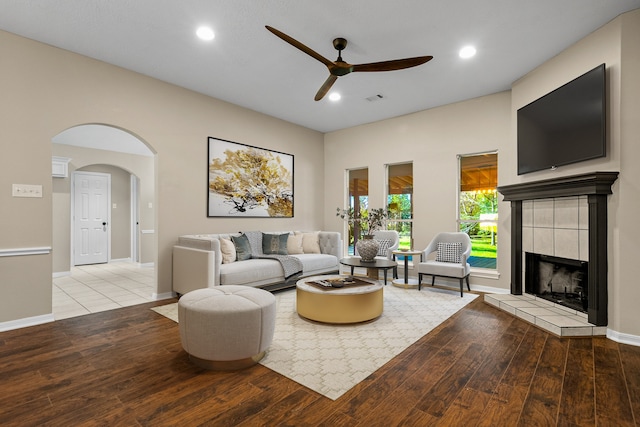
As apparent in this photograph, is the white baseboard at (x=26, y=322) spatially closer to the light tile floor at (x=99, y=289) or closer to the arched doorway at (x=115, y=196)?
the light tile floor at (x=99, y=289)

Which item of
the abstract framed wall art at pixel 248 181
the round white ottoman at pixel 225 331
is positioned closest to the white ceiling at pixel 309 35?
the abstract framed wall art at pixel 248 181

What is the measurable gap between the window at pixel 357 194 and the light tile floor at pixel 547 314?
313 cm

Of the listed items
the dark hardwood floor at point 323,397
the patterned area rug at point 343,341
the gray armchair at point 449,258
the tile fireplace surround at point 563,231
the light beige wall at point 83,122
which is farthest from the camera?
the gray armchair at point 449,258

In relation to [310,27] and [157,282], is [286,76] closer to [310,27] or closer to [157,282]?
[310,27]

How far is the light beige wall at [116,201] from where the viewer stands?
653 centimetres

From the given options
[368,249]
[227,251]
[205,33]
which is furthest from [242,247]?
[205,33]

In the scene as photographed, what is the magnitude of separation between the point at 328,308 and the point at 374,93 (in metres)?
3.39

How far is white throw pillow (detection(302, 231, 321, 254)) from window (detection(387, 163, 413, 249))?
150 centimetres

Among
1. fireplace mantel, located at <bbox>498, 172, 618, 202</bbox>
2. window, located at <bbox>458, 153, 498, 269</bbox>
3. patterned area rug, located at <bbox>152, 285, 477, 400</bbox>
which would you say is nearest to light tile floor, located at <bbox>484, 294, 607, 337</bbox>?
patterned area rug, located at <bbox>152, 285, 477, 400</bbox>

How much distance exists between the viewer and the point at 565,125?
367 centimetres

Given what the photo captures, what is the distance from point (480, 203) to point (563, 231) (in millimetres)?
1674

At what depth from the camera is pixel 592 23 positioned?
128 inches

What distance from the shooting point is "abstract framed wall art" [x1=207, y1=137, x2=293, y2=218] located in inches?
206

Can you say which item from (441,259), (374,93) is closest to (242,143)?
(374,93)
